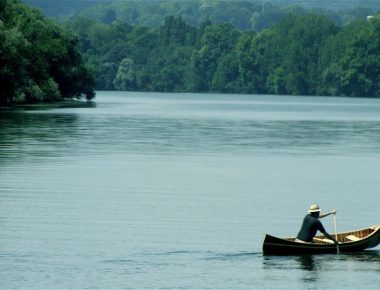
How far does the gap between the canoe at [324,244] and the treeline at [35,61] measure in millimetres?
76923

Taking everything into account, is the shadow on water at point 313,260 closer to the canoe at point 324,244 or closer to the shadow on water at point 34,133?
the canoe at point 324,244

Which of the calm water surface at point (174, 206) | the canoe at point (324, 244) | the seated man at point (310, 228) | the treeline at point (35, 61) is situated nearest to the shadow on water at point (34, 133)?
the calm water surface at point (174, 206)

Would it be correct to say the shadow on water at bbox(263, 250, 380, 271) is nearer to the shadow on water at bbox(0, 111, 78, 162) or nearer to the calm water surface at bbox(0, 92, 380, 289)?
the calm water surface at bbox(0, 92, 380, 289)

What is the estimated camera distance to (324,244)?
29.5m

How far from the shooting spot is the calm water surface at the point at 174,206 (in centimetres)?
2708

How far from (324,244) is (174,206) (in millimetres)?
10102

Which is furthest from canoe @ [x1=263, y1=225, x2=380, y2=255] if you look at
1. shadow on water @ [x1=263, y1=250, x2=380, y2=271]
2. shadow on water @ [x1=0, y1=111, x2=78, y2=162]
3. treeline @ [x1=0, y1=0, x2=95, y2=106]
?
treeline @ [x1=0, y1=0, x2=95, y2=106]

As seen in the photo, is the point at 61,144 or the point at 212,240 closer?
the point at 212,240

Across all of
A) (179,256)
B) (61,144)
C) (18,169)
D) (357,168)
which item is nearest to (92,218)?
(179,256)

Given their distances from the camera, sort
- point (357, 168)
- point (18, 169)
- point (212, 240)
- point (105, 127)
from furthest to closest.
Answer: point (105, 127) → point (357, 168) → point (18, 169) → point (212, 240)

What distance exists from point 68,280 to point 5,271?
160 cm

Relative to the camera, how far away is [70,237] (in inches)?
1259

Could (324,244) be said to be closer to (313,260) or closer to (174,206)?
(313,260)

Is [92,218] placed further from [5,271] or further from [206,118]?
[206,118]
